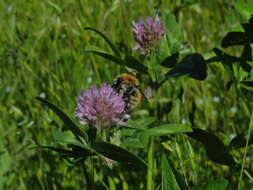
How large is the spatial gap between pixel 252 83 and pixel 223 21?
5.25 ft

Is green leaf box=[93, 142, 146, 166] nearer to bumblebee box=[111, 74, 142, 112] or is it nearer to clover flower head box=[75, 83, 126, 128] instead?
clover flower head box=[75, 83, 126, 128]

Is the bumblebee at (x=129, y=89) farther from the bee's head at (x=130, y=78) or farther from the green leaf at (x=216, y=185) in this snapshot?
the green leaf at (x=216, y=185)

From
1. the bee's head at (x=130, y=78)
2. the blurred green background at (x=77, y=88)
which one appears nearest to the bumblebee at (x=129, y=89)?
the bee's head at (x=130, y=78)

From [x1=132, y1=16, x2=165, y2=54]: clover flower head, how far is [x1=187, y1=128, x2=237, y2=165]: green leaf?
0.24 meters

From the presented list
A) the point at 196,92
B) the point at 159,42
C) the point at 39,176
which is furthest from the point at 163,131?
the point at 196,92

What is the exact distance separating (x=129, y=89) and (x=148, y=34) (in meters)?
0.16

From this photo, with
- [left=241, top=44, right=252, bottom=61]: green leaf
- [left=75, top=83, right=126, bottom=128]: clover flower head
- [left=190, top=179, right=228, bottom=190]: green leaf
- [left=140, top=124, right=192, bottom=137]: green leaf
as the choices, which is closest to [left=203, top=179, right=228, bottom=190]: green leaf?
[left=190, top=179, right=228, bottom=190]: green leaf

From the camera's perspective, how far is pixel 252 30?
938mm

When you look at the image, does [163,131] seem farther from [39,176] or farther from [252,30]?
[39,176]

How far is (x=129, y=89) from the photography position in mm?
1025

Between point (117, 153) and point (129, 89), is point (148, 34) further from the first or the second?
point (117, 153)

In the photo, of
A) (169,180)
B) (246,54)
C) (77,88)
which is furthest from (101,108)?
(77,88)

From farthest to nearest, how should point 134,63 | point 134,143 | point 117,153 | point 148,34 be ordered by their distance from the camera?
1. point 148,34
2. point 134,63
3. point 134,143
4. point 117,153

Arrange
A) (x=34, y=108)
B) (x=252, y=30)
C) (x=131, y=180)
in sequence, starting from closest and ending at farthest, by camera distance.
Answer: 1. (x=252, y=30)
2. (x=131, y=180)
3. (x=34, y=108)
